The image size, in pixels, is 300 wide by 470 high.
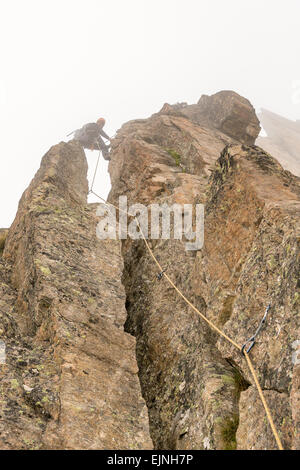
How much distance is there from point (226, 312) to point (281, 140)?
63641 mm

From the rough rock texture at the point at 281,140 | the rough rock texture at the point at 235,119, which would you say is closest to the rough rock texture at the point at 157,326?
the rough rock texture at the point at 235,119

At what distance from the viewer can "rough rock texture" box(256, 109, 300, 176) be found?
5040 cm

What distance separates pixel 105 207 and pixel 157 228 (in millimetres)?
2588

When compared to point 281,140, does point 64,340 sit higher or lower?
lower

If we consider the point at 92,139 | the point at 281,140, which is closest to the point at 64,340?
A: the point at 92,139

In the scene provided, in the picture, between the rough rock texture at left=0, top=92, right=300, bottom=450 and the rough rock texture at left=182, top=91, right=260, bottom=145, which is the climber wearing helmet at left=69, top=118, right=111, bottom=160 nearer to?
the rough rock texture at left=182, top=91, right=260, bottom=145

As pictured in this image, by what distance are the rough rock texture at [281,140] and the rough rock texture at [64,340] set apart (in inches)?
1382

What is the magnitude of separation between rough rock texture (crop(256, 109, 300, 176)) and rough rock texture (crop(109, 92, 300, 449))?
34.1 m

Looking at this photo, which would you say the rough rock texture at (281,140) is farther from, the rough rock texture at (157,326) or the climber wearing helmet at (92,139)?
the rough rock texture at (157,326)

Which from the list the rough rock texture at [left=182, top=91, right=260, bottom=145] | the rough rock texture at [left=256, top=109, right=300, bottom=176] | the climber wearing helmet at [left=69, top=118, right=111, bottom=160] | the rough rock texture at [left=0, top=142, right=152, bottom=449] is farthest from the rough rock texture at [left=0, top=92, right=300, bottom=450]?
the rough rock texture at [left=256, top=109, right=300, bottom=176]

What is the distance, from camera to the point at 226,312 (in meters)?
9.81

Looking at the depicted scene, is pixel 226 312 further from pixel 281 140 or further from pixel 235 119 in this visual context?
pixel 281 140

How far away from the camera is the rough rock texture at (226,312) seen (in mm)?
7301
